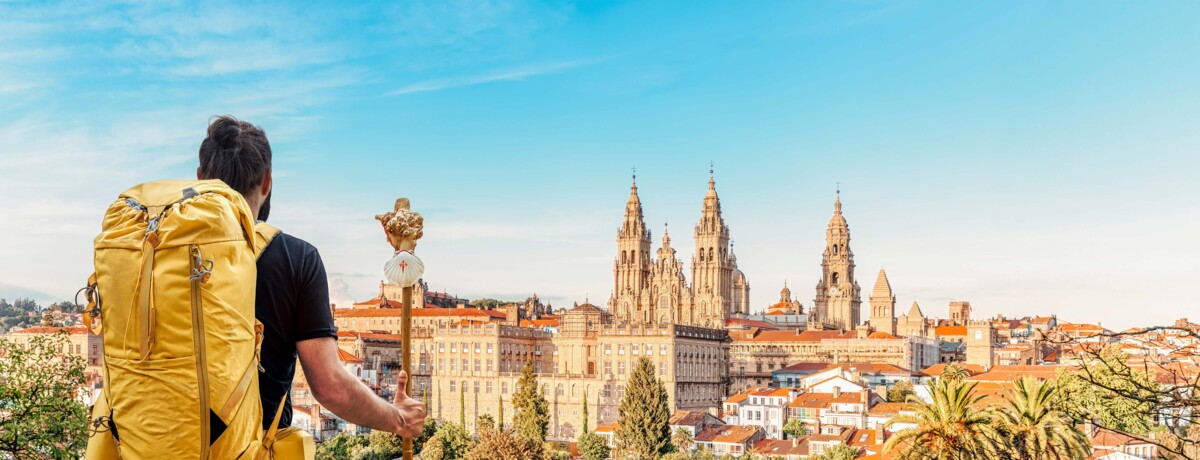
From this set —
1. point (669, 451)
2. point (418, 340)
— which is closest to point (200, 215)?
point (669, 451)

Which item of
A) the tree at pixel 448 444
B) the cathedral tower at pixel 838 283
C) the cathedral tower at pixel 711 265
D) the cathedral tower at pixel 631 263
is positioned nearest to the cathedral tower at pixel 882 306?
the cathedral tower at pixel 838 283

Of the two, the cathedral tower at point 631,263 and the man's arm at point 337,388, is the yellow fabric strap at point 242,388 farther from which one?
the cathedral tower at point 631,263

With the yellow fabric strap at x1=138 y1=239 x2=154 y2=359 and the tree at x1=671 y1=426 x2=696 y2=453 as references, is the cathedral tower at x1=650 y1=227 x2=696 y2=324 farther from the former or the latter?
the yellow fabric strap at x1=138 y1=239 x2=154 y2=359

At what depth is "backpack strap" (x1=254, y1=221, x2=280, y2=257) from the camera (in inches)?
128

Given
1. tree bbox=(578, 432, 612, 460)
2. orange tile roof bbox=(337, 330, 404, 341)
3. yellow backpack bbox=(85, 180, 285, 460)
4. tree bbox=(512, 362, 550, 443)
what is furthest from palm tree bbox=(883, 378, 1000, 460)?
orange tile roof bbox=(337, 330, 404, 341)

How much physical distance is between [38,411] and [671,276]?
287 feet

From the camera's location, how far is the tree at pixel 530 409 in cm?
5597

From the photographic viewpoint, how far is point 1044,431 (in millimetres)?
18250

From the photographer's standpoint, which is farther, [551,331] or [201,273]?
[551,331]

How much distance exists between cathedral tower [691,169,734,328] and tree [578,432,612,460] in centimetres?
4456

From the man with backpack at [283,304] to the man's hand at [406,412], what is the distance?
0.12 metres

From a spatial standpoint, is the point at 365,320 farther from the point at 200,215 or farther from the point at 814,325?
the point at 200,215

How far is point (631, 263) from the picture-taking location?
99375 millimetres

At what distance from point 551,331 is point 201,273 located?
75.9 meters
